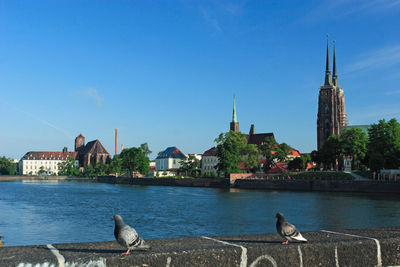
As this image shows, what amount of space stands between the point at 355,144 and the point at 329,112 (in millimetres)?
56858

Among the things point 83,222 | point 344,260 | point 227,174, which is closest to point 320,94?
point 227,174

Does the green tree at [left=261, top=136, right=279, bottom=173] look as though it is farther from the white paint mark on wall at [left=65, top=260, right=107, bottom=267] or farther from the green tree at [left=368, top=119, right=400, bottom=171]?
the white paint mark on wall at [left=65, top=260, right=107, bottom=267]

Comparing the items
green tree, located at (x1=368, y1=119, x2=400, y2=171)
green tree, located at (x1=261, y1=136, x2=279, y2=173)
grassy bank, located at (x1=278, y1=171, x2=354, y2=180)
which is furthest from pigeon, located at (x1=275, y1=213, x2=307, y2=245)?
green tree, located at (x1=261, y1=136, x2=279, y2=173)

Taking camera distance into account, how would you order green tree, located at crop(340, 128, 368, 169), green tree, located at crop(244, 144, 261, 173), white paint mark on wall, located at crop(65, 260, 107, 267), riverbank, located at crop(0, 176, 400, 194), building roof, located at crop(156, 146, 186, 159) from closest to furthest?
white paint mark on wall, located at crop(65, 260, 107, 267)
riverbank, located at crop(0, 176, 400, 194)
green tree, located at crop(340, 128, 368, 169)
green tree, located at crop(244, 144, 261, 173)
building roof, located at crop(156, 146, 186, 159)

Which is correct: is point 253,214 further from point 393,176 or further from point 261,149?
point 261,149

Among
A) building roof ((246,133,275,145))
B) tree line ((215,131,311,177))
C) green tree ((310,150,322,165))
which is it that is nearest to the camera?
tree line ((215,131,311,177))

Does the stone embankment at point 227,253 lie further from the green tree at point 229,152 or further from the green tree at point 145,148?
the green tree at point 145,148

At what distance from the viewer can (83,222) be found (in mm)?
34562

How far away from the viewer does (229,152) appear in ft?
353

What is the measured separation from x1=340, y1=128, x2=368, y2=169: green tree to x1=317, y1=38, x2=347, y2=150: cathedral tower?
49346 mm

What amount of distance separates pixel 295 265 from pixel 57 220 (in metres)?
33.9

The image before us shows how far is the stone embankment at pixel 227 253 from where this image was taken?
421cm

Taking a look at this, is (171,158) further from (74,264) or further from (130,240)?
(74,264)

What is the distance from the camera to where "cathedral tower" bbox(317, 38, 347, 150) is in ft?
498
